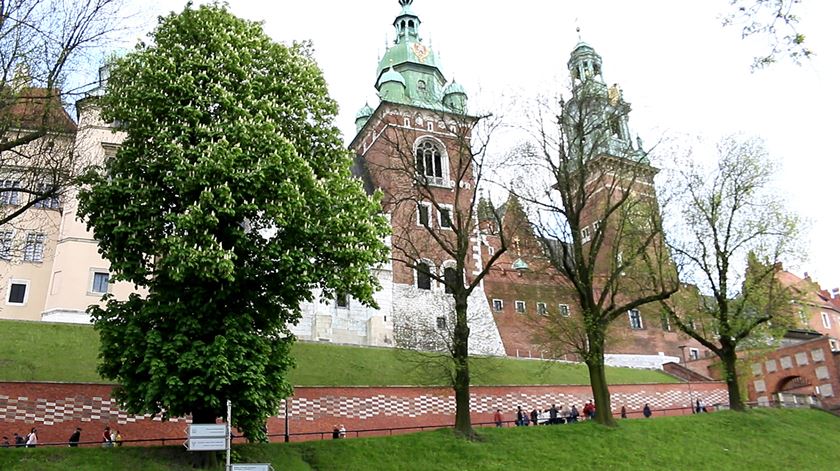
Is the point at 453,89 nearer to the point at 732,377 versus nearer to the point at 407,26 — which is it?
the point at 407,26

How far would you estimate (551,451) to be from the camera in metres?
22.5

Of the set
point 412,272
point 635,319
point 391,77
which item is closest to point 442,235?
point 412,272

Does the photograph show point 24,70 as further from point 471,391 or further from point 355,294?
point 471,391

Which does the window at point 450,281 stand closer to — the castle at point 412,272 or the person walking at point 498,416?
the castle at point 412,272

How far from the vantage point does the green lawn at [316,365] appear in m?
27.0

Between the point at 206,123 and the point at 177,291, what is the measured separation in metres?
4.38

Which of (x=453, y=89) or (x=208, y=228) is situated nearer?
(x=208, y=228)

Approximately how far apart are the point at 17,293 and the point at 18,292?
8 centimetres

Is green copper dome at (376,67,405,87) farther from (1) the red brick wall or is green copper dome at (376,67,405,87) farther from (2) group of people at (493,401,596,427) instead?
(2) group of people at (493,401,596,427)

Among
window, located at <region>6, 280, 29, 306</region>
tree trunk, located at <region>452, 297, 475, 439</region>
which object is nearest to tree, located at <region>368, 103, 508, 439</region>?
tree trunk, located at <region>452, 297, 475, 439</region>

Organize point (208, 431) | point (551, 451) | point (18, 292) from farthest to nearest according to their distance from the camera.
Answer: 1. point (18, 292)
2. point (551, 451)
3. point (208, 431)

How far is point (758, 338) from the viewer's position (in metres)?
31.7

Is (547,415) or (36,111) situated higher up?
(36,111)

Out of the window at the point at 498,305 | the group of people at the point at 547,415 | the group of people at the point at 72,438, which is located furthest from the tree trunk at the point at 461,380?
the window at the point at 498,305
